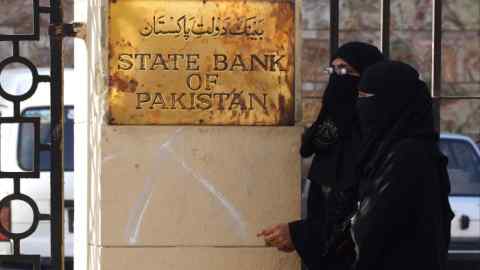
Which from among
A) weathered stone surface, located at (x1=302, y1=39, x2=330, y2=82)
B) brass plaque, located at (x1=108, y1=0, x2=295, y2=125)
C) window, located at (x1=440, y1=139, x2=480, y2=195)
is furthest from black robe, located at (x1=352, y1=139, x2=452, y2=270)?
weathered stone surface, located at (x1=302, y1=39, x2=330, y2=82)

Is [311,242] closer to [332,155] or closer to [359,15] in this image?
[332,155]

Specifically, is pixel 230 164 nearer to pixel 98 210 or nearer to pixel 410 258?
pixel 98 210

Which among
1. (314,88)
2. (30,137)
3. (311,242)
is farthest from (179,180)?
(314,88)

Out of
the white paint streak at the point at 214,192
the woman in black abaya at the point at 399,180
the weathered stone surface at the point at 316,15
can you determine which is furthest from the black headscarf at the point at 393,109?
the weathered stone surface at the point at 316,15

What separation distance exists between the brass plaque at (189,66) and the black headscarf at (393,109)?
21.5 inches

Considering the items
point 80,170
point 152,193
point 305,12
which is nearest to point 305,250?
point 152,193

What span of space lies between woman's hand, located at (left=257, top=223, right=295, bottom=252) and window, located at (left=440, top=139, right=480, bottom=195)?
15.5ft

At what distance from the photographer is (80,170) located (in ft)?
15.6

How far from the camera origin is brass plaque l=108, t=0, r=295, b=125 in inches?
178

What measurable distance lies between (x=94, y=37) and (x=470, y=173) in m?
5.14

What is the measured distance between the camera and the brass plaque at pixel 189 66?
4520 mm

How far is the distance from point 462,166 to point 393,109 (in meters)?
5.37

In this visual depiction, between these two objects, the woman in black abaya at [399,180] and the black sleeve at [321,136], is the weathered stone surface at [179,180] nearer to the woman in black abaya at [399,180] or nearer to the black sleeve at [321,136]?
the black sleeve at [321,136]

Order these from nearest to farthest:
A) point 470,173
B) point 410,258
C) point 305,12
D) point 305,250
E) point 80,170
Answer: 1. point 410,258
2. point 305,250
3. point 80,170
4. point 470,173
5. point 305,12
